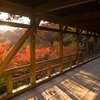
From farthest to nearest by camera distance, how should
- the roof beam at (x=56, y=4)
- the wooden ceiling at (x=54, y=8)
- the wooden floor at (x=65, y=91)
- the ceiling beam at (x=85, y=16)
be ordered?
the ceiling beam at (x=85, y=16), the wooden floor at (x=65, y=91), the wooden ceiling at (x=54, y=8), the roof beam at (x=56, y=4)

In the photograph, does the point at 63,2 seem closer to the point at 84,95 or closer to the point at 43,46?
the point at 84,95

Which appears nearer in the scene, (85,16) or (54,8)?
(54,8)

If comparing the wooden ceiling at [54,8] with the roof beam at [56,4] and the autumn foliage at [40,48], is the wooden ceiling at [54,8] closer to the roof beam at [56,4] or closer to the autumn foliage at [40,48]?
the roof beam at [56,4]

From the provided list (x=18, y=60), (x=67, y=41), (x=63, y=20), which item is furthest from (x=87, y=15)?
Result: (x=67, y=41)

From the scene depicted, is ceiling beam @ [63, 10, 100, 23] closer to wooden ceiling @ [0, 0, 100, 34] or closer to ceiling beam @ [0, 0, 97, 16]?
wooden ceiling @ [0, 0, 100, 34]

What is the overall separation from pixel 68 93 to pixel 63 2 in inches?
107

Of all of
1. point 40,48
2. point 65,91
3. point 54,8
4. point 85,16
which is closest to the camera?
point 54,8

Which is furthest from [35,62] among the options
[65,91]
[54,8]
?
[54,8]

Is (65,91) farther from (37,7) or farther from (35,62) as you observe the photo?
(37,7)

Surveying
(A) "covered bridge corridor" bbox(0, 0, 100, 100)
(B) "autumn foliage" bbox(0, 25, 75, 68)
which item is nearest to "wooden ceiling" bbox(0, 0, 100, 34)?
(A) "covered bridge corridor" bbox(0, 0, 100, 100)

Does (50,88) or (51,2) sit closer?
(51,2)

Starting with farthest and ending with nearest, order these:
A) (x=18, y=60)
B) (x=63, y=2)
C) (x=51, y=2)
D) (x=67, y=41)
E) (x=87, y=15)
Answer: (x=67, y=41) < (x=18, y=60) < (x=87, y=15) < (x=51, y=2) < (x=63, y=2)

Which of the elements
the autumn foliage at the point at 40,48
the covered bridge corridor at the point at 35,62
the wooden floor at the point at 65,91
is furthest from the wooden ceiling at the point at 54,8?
the autumn foliage at the point at 40,48

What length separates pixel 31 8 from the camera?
496 centimetres
